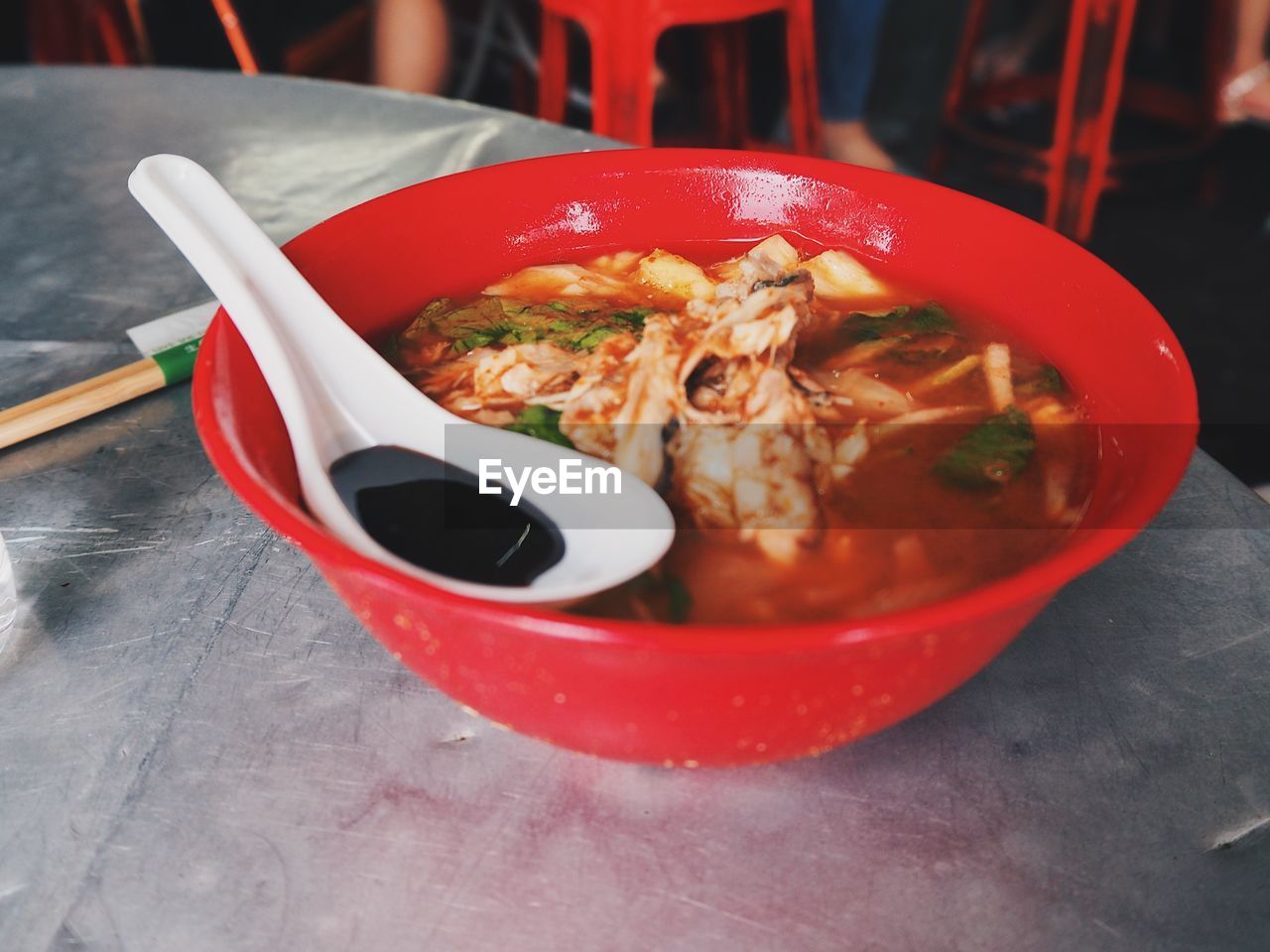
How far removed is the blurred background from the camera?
11.7 feet

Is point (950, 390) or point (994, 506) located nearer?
point (994, 506)

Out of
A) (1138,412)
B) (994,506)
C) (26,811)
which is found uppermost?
(1138,412)

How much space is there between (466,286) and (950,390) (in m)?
0.64

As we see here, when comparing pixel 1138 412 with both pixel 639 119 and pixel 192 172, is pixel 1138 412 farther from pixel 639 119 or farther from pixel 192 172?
pixel 639 119

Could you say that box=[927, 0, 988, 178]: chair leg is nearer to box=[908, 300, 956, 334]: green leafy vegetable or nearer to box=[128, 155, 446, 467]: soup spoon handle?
box=[908, 300, 956, 334]: green leafy vegetable

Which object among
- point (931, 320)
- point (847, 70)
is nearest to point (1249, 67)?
point (847, 70)

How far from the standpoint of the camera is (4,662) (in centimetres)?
104

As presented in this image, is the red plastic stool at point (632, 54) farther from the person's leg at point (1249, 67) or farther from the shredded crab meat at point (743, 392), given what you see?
the person's leg at point (1249, 67)

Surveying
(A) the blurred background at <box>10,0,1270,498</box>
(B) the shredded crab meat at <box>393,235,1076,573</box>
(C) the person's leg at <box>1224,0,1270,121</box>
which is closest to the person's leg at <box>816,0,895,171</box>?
(A) the blurred background at <box>10,0,1270,498</box>

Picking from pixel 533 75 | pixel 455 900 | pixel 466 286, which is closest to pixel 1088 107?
pixel 533 75

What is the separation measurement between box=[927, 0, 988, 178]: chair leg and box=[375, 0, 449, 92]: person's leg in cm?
220

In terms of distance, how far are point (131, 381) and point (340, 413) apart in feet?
1.74

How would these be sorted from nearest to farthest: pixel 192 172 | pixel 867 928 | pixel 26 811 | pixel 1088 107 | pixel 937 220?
1. pixel 867 928
2. pixel 26 811
3. pixel 192 172
4. pixel 937 220
5. pixel 1088 107

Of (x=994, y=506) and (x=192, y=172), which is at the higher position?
(x=192, y=172)
